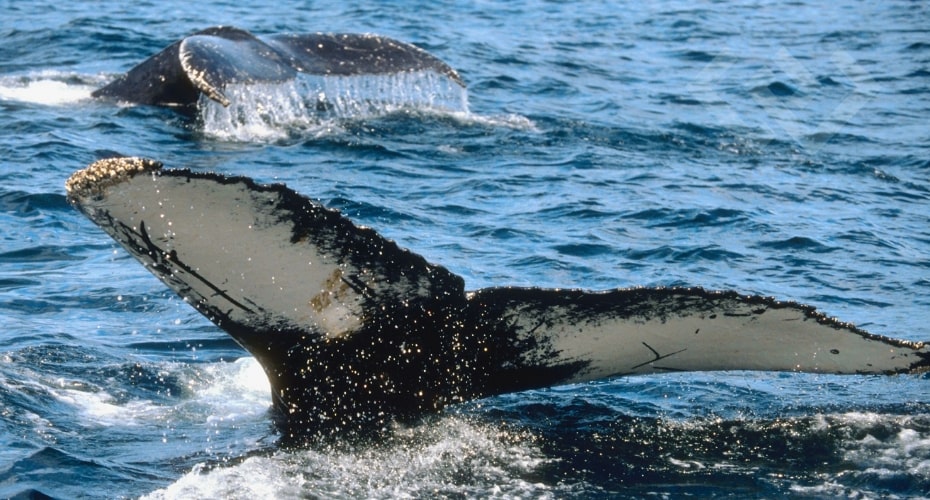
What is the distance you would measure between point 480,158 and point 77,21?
8573 mm

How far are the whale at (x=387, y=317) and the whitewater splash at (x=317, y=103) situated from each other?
6.69 m

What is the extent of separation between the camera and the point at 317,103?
41.8ft

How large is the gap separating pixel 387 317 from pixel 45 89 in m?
9.79

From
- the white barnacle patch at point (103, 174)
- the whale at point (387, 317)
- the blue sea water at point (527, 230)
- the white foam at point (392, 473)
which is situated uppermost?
the white barnacle patch at point (103, 174)

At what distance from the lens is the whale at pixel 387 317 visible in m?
4.02

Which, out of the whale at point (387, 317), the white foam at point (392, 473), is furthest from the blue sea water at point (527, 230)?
the whale at point (387, 317)

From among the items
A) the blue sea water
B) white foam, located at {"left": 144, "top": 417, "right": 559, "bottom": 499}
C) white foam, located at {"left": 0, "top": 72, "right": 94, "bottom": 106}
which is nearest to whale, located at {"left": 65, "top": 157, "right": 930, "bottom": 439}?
white foam, located at {"left": 144, "top": 417, "right": 559, "bottom": 499}

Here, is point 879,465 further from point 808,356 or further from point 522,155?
point 522,155

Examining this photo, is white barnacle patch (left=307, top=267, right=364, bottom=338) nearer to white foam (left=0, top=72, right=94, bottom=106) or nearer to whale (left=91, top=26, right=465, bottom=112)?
whale (left=91, top=26, right=465, bottom=112)

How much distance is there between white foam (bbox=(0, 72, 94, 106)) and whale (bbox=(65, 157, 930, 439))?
8711mm

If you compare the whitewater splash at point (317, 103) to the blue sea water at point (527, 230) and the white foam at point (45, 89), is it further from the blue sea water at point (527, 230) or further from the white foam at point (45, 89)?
the white foam at point (45, 89)

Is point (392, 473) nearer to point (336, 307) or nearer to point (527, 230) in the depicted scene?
point (336, 307)

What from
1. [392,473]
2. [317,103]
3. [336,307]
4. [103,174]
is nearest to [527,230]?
[317,103]

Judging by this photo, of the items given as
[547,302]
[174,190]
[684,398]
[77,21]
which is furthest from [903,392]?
[77,21]
